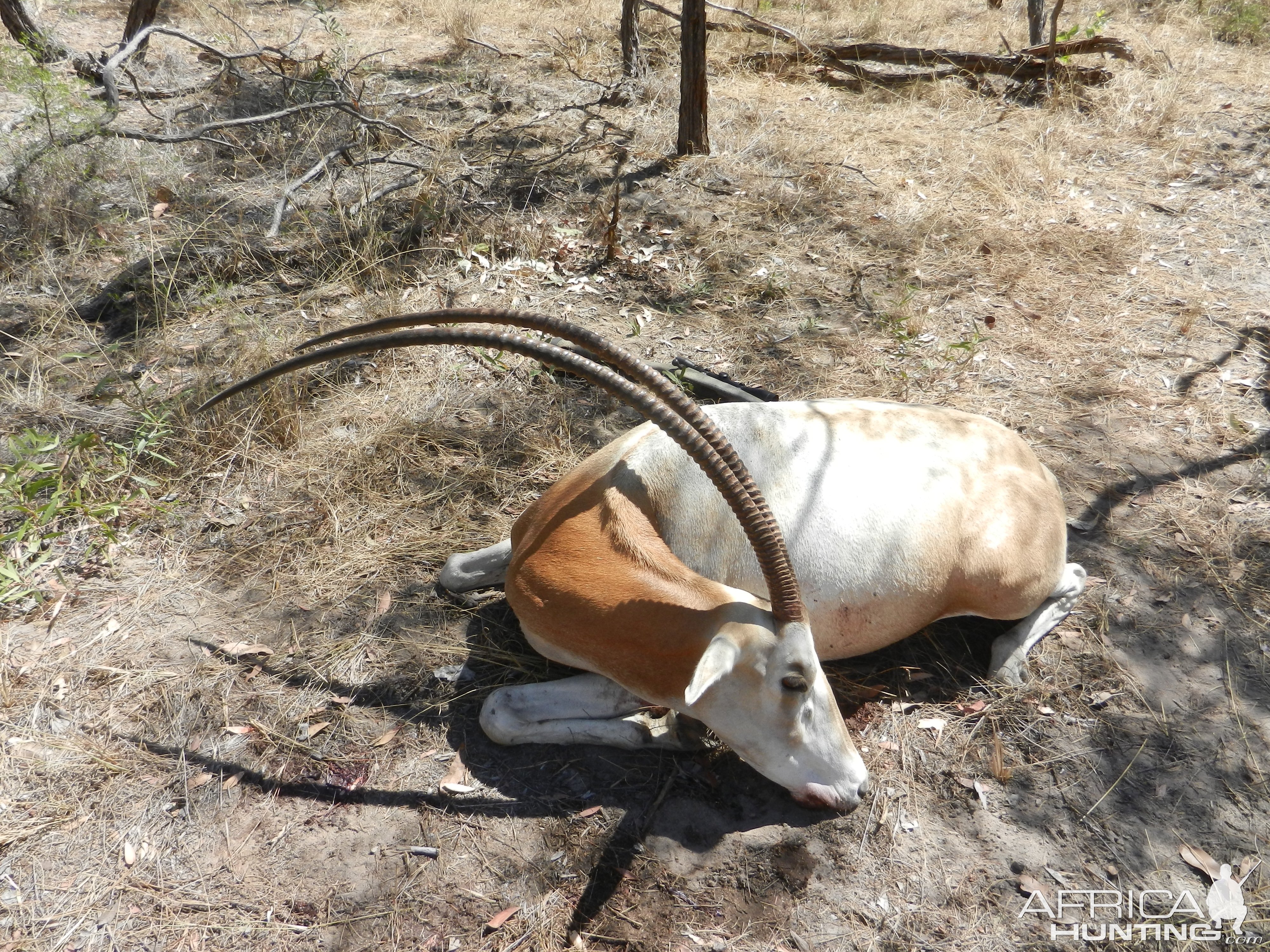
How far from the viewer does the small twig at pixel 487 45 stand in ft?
28.3

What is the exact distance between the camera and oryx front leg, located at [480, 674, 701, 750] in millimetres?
2996

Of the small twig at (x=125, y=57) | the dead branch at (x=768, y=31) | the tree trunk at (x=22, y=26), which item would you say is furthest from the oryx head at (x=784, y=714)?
the tree trunk at (x=22, y=26)

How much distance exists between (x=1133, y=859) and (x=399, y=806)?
97.9 inches

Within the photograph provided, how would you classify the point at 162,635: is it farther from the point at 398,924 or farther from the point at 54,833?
the point at 398,924

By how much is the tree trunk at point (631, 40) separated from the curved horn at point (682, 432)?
6704 mm

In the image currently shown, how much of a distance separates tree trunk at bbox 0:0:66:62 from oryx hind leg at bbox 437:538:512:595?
22.7ft

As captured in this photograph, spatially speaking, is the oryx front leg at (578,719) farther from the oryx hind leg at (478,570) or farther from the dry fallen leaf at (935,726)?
the dry fallen leaf at (935,726)

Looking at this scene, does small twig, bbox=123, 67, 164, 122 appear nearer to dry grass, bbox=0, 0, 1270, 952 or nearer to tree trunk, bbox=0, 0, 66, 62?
dry grass, bbox=0, 0, 1270, 952

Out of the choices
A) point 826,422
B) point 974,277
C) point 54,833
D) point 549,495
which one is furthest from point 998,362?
point 54,833

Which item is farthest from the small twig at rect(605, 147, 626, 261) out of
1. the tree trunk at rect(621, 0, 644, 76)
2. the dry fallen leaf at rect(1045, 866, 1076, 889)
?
the dry fallen leaf at rect(1045, 866, 1076, 889)

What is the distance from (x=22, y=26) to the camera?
7.57m

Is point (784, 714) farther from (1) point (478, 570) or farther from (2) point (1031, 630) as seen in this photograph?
(1) point (478, 570)

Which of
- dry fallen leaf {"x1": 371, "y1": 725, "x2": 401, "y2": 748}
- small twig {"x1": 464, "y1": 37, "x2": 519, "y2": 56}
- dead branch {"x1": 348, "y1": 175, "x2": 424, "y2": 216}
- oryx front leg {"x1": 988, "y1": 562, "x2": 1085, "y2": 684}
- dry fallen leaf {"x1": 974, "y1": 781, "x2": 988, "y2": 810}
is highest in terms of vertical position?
small twig {"x1": 464, "y1": 37, "x2": 519, "y2": 56}

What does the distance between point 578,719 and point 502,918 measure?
2.29ft
